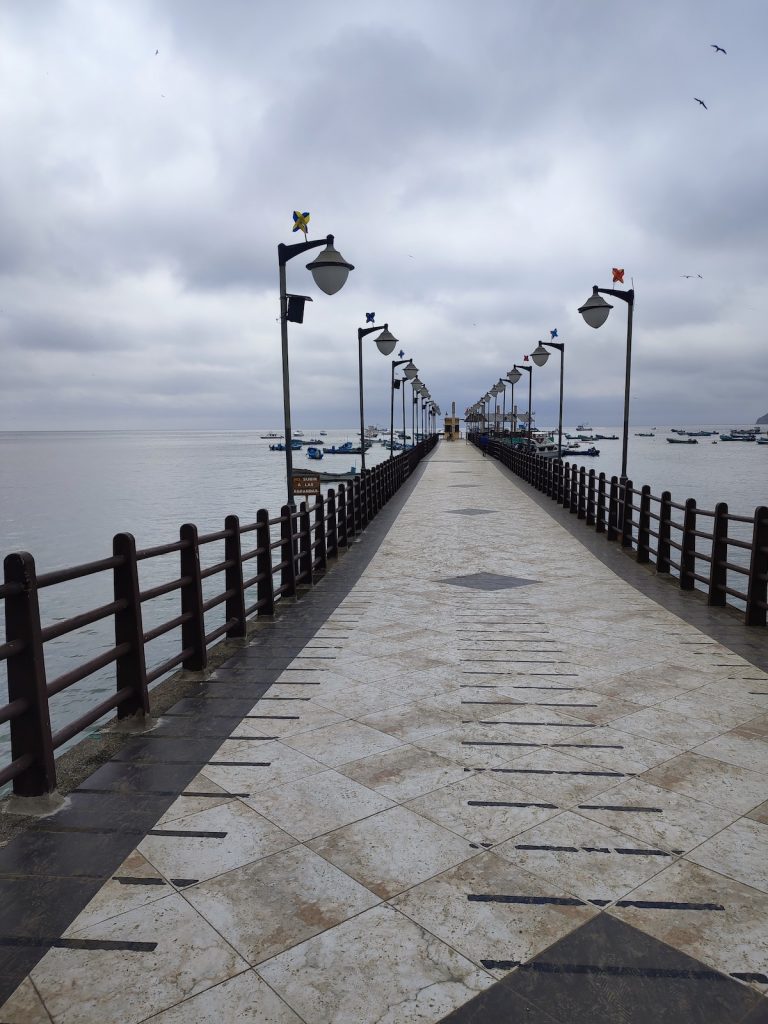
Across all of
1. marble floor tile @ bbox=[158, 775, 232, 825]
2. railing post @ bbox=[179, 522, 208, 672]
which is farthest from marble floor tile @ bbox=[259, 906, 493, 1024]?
railing post @ bbox=[179, 522, 208, 672]

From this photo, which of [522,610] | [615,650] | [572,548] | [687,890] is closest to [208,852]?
[687,890]

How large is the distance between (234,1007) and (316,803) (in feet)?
4.84

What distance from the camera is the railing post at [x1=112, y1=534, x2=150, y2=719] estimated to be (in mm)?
5102

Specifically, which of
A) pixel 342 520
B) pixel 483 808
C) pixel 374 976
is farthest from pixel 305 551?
pixel 374 976

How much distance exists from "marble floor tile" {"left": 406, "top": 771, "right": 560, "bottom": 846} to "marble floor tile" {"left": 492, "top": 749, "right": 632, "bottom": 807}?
8 cm

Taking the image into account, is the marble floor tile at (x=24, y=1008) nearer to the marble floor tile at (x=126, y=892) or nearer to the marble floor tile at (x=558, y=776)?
the marble floor tile at (x=126, y=892)

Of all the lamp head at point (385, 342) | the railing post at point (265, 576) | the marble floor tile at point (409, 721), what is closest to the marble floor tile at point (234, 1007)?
the marble floor tile at point (409, 721)

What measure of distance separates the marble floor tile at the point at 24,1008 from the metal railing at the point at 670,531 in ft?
23.5

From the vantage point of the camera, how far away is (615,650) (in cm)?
710

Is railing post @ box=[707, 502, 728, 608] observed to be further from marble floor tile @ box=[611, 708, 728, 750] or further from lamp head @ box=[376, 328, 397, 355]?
lamp head @ box=[376, 328, 397, 355]

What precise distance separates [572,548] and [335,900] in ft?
37.5

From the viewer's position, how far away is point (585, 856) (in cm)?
353

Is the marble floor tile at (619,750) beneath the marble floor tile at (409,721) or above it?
above

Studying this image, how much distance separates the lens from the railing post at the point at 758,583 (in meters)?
7.68
